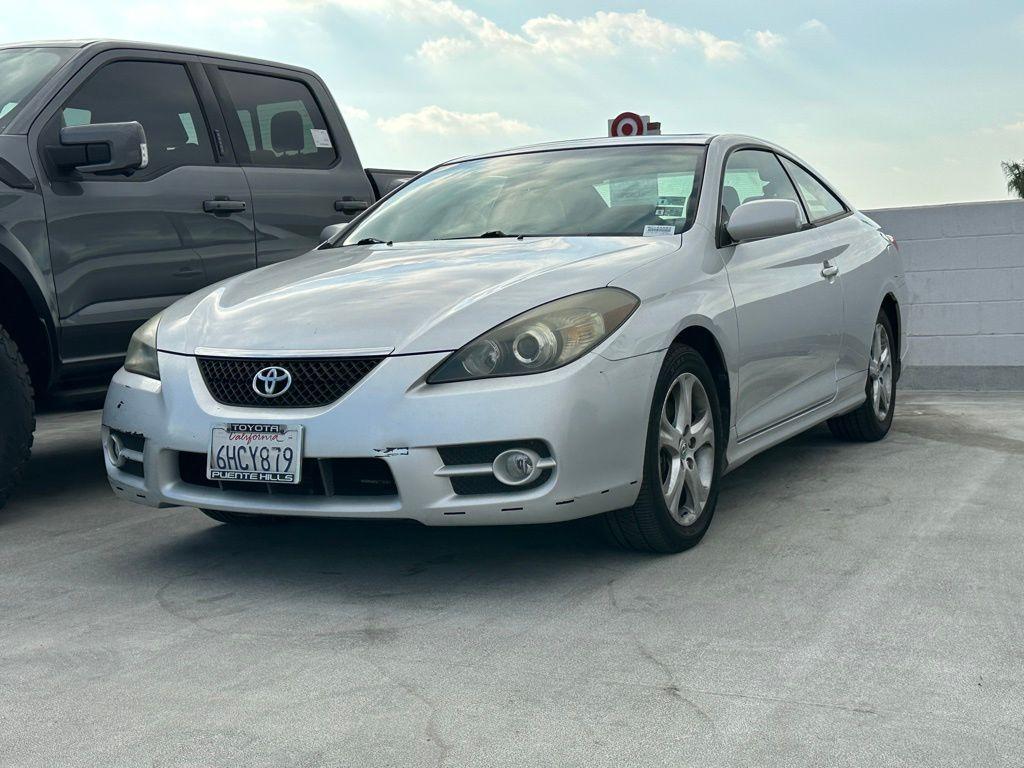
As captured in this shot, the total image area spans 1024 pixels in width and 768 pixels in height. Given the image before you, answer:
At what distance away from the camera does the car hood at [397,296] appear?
3.97m

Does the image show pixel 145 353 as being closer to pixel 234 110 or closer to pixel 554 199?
pixel 554 199

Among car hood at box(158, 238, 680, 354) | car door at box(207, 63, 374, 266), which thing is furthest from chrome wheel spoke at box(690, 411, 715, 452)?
car door at box(207, 63, 374, 266)

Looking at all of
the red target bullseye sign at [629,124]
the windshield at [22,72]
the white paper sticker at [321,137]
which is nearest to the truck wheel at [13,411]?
the windshield at [22,72]

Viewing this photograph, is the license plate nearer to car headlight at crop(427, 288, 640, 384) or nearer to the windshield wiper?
car headlight at crop(427, 288, 640, 384)

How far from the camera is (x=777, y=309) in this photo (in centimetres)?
516

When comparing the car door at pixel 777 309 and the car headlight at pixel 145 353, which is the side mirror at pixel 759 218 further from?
the car headlight at pixel 145 353

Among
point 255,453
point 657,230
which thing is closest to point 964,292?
point 657,230

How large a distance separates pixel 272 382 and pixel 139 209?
2080 millimetres

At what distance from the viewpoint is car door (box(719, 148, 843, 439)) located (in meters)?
4.91

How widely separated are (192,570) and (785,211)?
8.08 feet

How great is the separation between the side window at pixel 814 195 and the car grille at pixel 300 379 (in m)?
2.92

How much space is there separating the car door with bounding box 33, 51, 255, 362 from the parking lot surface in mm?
906

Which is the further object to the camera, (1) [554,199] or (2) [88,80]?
(2) [88,80]

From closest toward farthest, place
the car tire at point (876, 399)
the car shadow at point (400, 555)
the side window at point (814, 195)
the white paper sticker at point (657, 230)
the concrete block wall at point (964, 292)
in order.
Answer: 1. the car shadow at point (400, 555)
2. the white paper sticker at point (657, 230)
3. the side window at point (814, 195)
4. the car tire at point (876, 399)
5. the concrete block wall at point (964, 292)
